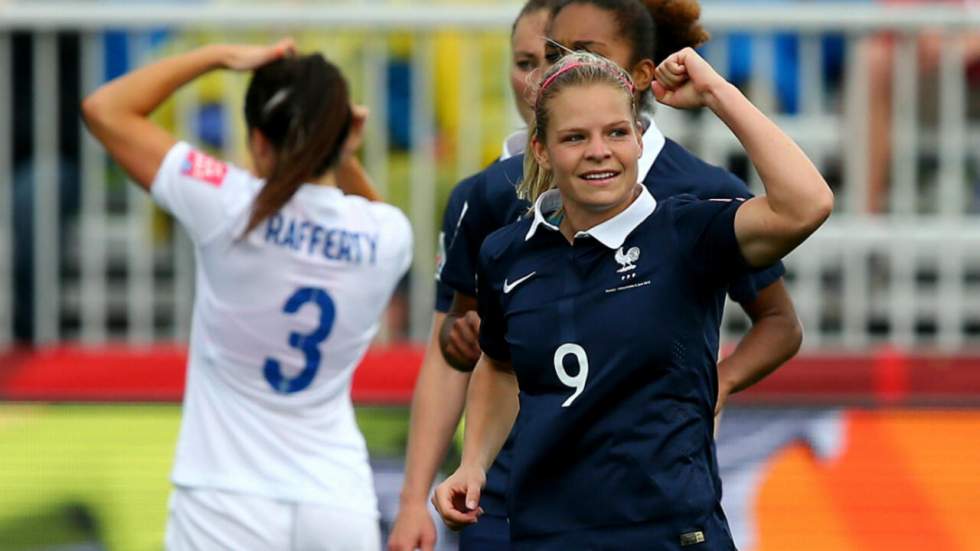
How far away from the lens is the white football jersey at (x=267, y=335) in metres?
5.07

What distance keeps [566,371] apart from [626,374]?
4.8 inches

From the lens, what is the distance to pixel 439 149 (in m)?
8.24

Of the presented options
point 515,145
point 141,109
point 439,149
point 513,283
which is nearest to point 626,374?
point 513,283

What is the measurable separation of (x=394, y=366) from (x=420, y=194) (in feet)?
3.16

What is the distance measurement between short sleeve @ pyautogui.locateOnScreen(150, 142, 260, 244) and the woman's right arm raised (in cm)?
6

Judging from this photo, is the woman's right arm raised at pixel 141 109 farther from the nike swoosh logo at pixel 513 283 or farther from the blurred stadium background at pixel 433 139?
the blurred stadium background at pixel 433 139

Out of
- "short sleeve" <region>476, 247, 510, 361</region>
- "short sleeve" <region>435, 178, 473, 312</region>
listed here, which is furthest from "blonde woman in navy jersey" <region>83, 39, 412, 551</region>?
"short sleeve" <region>476, 247, 510, 361</region>

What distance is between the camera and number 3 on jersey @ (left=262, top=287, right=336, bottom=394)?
16.7 feet

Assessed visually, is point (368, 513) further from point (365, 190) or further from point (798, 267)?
point (798, 267)

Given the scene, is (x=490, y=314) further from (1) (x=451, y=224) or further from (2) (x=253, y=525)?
(2) (x=253, y=525)

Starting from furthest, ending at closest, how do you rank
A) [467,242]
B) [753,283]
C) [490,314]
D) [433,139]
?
[433,139] < [467,242] < [753,283] < [490,314]

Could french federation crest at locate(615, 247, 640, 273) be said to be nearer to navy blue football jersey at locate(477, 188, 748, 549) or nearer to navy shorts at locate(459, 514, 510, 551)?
navy blue football jersey at locate(477, 188, 748, 549)

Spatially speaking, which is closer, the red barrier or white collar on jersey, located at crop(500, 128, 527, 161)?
white collar on jersey, located at crop(500, 128, 527, 161)

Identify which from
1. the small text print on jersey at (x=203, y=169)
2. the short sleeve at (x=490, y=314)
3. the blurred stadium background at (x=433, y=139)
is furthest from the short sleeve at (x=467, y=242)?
the blurred stadium background at (x=433, y=139)
